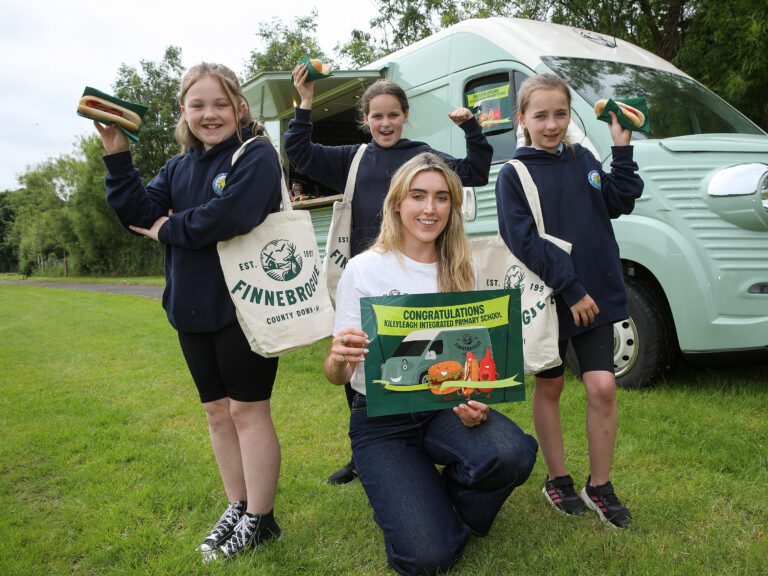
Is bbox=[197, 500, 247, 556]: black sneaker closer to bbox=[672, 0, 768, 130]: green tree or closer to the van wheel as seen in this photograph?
the van wheel

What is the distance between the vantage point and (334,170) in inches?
122

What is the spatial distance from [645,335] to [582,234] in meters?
1.83

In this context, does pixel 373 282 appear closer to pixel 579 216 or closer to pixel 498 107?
pixel 579 216

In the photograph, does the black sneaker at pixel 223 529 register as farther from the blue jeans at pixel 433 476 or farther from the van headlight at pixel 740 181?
the van headlight at pixel 740 181

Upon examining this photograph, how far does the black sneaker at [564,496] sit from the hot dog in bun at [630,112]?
1617mm

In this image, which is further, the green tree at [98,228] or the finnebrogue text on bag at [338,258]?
the green tree at [98,228]

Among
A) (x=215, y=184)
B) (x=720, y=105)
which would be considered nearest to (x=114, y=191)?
(x=215, y=184)

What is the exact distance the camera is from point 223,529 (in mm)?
2389

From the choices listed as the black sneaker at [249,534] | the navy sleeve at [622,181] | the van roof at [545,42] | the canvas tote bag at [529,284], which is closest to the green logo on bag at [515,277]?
the canvas tote bag at [529,284]

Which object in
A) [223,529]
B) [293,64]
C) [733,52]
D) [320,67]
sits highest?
[293,64]

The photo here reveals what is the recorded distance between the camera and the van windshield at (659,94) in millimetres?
4262

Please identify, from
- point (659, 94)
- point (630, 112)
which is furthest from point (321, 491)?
point (659, 94)

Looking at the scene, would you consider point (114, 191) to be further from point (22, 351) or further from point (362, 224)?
point (22, 351)

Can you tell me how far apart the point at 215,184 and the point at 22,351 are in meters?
6.92
